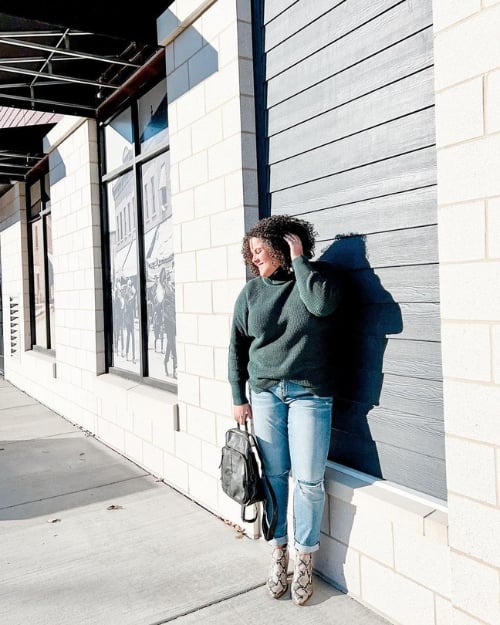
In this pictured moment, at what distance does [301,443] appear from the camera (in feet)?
9.53

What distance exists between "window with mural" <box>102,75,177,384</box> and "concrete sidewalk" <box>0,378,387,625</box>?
1.15m

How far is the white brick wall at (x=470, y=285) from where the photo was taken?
2129mm

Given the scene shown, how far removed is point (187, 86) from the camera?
13.9 ft

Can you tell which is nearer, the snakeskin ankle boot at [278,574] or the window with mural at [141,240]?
the snakeskin ankle boot at [278,574]

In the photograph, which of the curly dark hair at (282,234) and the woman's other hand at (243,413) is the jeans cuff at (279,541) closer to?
the woman's other hand at (243,413)

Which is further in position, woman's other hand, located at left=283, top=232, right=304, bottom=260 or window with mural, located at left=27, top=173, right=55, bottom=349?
window with mural, located at left=27, top=173, right=55, bottom=349

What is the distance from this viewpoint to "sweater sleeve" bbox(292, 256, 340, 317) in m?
2.78

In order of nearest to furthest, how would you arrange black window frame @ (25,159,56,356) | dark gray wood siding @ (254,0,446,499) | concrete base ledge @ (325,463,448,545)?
concrete base ledge @ (325,463,448,545) → dark gray wood siding @ (254,0,446,499) → black window frame @ (25,159,56,356)

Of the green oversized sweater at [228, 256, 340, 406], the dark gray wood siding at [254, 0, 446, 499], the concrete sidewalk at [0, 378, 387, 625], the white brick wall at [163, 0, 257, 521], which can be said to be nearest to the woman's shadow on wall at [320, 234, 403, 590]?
the dark gray wood siding at [254, 0, 446, 499]

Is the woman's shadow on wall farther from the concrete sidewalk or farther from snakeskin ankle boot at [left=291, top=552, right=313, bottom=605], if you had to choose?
the concrete sidewalk

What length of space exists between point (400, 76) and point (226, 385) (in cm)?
213

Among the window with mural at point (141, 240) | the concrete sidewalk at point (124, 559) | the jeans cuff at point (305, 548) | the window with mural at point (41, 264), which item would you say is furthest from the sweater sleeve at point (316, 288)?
the window with mural at point (41, 264)

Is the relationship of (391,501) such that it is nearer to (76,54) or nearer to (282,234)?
(282,234)

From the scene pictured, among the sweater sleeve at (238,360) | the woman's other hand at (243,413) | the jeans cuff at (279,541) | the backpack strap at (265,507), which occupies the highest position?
the sweater sleeve at (238,360)
